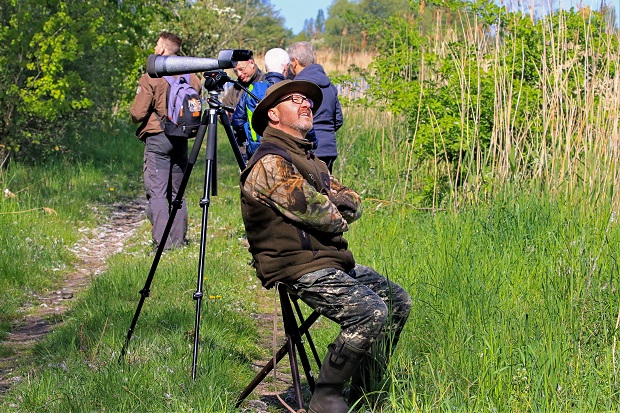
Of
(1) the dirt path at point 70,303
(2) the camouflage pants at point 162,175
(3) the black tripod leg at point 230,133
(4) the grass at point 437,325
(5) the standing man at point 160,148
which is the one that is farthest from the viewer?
(2) the camouflage pants at point 162,175

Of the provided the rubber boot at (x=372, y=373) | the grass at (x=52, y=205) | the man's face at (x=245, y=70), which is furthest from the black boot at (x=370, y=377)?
the man's face at (x=245, y=70)

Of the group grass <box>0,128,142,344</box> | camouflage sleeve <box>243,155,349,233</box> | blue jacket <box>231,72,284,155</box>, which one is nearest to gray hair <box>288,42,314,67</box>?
blue jacket <box>231,72,284,155</box>

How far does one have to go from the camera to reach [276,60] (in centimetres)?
751

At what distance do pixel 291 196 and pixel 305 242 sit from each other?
0.76ft

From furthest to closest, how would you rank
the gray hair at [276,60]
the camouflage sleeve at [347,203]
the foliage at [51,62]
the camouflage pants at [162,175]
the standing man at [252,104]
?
the foliage at [51,62] → the camouflage pants at [162,175] → the gray hair at [276,60] → the standing man at [252,104] → the camouflage sleeve at [347,203]

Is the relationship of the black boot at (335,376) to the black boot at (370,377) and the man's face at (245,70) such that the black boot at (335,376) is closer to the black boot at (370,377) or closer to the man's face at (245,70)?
the black boot at (370,377)

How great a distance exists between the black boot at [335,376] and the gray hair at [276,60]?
387 centimetres

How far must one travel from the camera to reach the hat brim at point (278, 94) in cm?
425

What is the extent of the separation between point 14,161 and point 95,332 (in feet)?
24.1

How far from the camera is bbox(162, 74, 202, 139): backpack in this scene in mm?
7973

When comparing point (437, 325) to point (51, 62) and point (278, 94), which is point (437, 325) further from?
point (51, 62)

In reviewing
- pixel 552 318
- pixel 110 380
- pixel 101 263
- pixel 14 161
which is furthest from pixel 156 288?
pixel 14 161

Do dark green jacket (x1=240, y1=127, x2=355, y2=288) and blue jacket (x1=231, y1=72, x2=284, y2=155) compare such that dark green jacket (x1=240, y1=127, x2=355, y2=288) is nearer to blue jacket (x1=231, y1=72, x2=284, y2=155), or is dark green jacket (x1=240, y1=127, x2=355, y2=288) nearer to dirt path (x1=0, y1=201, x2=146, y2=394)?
dirt path (x1=0, y1=201, x2=146, y2=394)

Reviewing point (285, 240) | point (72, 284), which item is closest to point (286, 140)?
point (285, 240)
